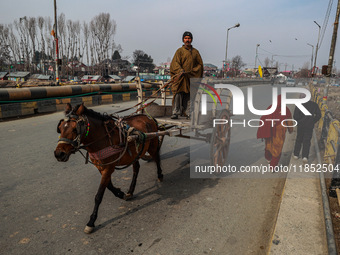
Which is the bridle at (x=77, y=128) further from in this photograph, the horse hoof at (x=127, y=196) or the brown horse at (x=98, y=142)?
the horse hoof at (x=127, y=196)

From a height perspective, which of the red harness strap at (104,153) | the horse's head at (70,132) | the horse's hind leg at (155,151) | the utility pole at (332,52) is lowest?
the horse's hind leg at (155,151)

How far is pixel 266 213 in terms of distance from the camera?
→ 12.5 feet

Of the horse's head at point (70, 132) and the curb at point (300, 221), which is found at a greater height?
the horse's head at point (70, 132)

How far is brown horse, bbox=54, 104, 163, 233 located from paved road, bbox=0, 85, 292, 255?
1.12 ft

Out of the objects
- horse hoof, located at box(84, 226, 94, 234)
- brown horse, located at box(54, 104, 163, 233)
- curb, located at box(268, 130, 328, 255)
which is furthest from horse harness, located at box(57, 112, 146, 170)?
curb, located at box(268, 130, 328, 255)

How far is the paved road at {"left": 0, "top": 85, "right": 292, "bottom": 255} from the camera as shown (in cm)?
302

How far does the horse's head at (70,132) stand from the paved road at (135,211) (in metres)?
1.18

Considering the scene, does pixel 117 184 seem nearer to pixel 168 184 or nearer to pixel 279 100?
pixel 168 184

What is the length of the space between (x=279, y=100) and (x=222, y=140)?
1641 millimetres

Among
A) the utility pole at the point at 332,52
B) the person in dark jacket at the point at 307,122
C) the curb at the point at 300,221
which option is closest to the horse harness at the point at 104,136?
the curb at the point at 300,221

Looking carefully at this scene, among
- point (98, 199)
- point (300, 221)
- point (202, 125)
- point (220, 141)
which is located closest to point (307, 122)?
point (220, 141)

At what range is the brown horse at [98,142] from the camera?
112 inches

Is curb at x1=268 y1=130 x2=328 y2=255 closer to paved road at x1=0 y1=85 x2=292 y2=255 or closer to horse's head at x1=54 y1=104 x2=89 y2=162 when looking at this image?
paved road at x1=0 y1=85 x2=292 y2=255

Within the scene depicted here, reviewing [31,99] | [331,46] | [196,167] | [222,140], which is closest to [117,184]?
[196,167]
